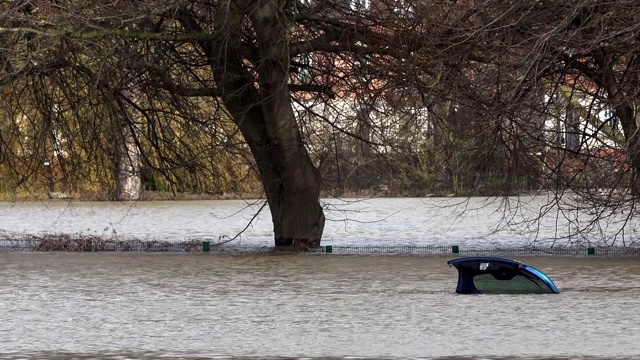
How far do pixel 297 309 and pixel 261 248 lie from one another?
961 cm

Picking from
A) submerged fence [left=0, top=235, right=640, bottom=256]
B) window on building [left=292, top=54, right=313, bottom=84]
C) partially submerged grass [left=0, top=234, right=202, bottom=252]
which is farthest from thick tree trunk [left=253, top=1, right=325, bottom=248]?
partially submerged grass [left=0, top=234, right=202, bottom=252]

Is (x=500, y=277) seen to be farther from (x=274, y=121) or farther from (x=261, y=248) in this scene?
(x=261, y=248)

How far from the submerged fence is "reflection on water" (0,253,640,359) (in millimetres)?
1801

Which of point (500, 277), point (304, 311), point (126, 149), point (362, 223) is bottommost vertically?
point (304, 311)

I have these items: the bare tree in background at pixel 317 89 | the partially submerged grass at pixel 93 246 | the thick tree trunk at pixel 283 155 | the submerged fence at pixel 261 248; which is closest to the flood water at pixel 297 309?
the submerged fence at pixel 261 248

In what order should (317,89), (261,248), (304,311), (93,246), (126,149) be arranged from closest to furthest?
(304,311), (317,89), (126,149), (261,248), (93,246)

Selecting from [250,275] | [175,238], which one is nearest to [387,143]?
[250,275]

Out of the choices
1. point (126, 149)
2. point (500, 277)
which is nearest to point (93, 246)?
point (126, 149)

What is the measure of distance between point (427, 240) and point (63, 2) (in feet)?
35.2

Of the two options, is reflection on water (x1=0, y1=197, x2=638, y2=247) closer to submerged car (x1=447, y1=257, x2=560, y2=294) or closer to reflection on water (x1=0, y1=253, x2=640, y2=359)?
reflection on water (x1=0, y1=253, x2=640, y2=359)

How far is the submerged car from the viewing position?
14.2m

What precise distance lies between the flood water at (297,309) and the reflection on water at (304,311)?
2 centimetres

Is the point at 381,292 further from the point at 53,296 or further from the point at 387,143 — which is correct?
the point at 387,143

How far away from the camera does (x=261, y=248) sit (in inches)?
897
